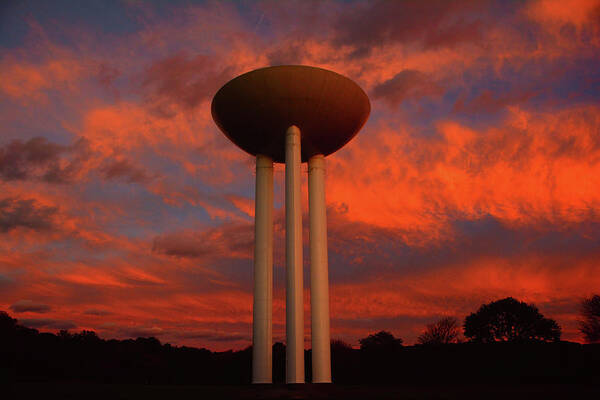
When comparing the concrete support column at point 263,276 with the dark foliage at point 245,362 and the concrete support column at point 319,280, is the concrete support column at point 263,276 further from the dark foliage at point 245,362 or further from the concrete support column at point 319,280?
the dark foliage at point 245,362

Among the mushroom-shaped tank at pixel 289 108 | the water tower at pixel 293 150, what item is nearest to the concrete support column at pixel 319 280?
the water tower at pixel 293 150

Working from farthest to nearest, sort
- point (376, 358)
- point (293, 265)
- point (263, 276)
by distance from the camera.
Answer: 1. point (376, 358)
2. point (263, 276)
3. point (293, 265)

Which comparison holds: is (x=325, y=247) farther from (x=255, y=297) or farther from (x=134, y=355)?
(x=134, y=355)

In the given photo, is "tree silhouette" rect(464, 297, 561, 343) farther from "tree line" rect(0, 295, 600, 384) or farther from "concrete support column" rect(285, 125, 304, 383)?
"concrete support column" rect(285, 125, 304, 383)

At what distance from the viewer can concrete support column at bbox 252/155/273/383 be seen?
19.1m

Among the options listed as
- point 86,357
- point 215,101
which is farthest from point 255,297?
point 86,357

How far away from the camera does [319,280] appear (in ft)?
63.5

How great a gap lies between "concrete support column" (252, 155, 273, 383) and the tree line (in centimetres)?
1151

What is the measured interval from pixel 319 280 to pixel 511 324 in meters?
38.3

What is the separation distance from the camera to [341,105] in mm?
20344

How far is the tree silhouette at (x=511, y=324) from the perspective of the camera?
48.5 m

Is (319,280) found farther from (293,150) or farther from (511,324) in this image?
(511,324)

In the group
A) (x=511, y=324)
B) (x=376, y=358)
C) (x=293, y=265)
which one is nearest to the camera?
(x=293, y=265)

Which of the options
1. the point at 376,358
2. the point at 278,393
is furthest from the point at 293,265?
the point at 376,358
